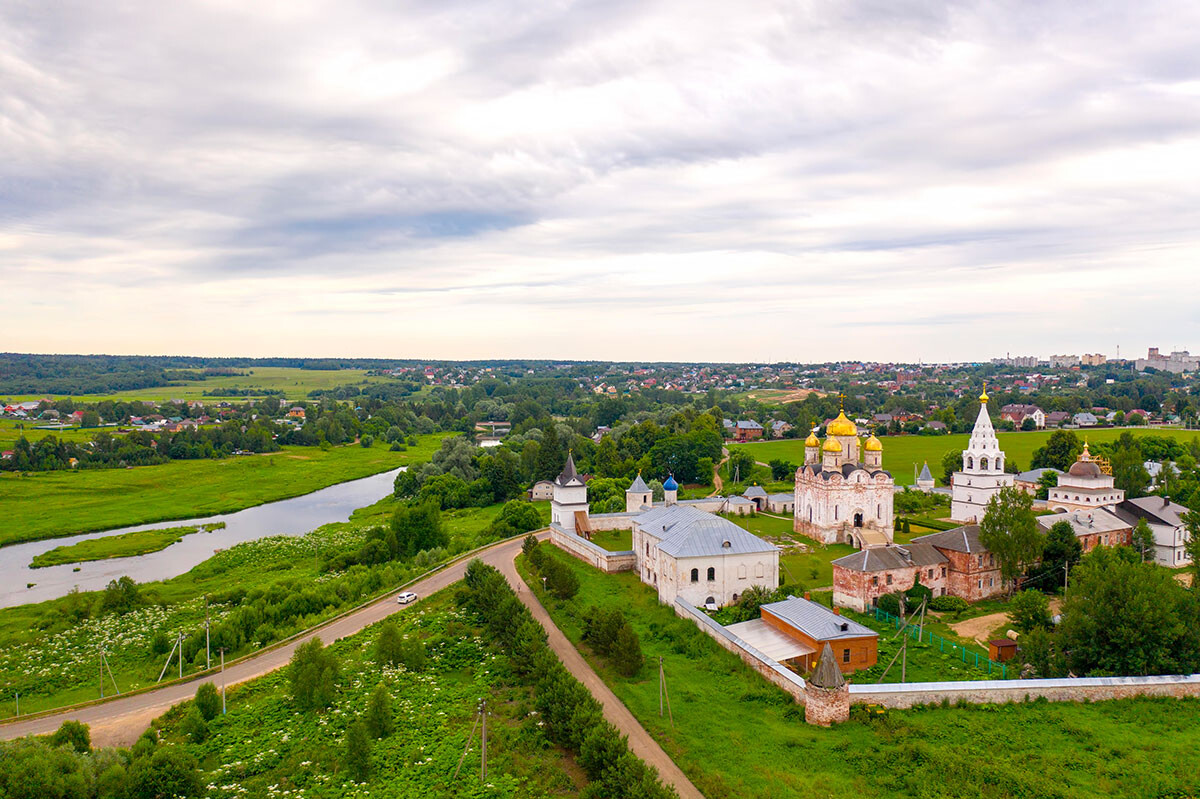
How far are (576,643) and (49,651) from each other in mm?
25532

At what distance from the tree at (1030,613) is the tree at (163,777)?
28.8 meters

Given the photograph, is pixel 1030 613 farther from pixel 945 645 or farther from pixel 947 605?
pixel 947 605

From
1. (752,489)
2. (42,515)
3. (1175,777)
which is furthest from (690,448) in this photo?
(42,515)

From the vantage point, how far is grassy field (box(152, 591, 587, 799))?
19.5m

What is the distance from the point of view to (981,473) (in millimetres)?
49000

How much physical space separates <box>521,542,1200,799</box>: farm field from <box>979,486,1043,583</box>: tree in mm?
10756

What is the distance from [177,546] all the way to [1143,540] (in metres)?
66.2

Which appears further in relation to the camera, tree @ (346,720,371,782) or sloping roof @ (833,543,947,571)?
sloping roof @ (833,543,947,571)

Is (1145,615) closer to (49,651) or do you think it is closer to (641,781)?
(641,781)

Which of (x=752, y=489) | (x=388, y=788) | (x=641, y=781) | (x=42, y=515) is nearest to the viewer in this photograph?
(x=641, y=781)

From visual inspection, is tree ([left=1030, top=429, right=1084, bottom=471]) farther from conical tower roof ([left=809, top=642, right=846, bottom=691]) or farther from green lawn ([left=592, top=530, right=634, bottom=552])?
conical tower roof ([left=809, top=642, right=846, bottom=691])

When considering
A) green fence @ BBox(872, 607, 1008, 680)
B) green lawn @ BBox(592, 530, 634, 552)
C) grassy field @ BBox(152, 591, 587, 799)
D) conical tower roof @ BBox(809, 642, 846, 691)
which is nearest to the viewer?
grassy field @ BBox(152, 591, 587, 799)

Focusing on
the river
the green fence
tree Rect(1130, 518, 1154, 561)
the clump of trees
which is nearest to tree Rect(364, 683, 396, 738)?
the clump of trees

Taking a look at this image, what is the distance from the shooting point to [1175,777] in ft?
59.3
